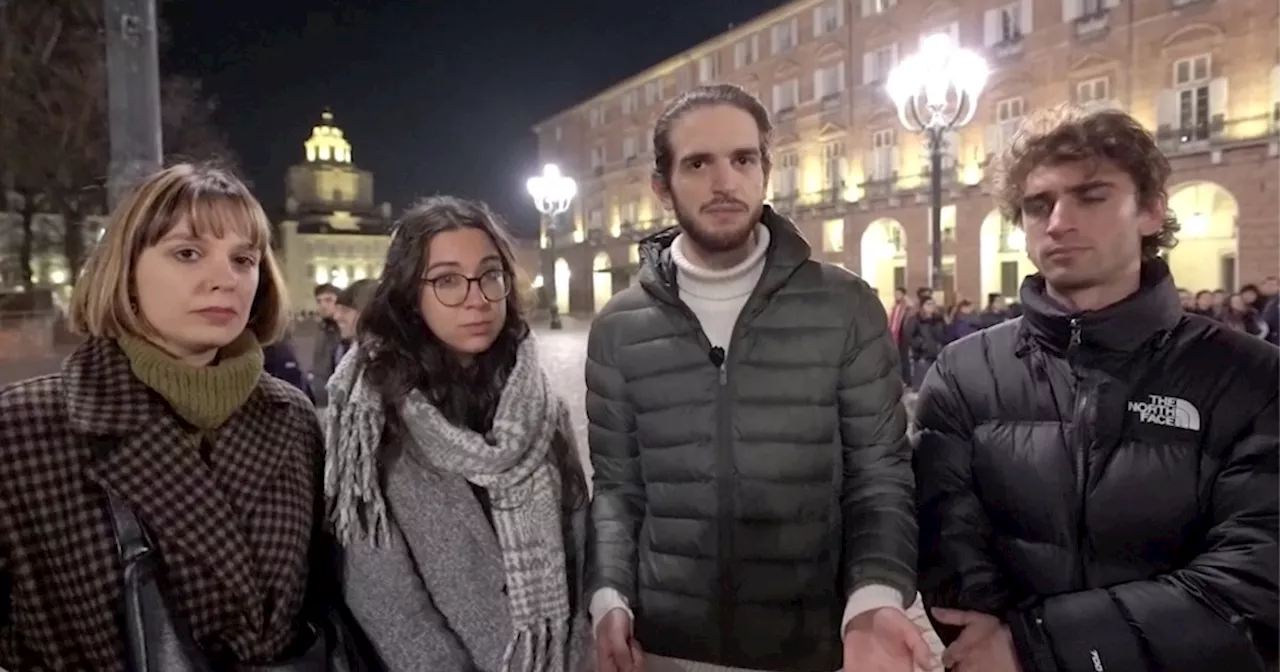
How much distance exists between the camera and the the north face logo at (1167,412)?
1.96 m

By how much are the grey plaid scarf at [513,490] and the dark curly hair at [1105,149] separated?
1.42 metres

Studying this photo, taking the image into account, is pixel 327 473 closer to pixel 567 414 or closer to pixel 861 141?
pixel 567 414

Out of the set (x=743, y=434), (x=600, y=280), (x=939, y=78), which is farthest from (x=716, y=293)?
(x=600, y=280)

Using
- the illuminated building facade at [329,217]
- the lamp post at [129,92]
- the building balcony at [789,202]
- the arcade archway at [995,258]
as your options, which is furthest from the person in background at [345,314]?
the illuminated building facade at [329,217]

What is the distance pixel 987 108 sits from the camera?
29.1 m

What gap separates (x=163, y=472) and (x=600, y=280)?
5217 centimetres

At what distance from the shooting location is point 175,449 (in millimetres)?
1976

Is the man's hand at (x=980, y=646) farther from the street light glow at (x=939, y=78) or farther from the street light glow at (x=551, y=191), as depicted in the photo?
the street light glow at (x=551, y=191)

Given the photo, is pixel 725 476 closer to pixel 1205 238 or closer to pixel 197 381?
pixel 197 381

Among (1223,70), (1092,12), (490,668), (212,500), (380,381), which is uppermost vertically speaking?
(1092,12)

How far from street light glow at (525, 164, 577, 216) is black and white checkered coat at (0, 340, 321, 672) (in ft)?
75.4

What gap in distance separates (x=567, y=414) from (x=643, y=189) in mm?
46912

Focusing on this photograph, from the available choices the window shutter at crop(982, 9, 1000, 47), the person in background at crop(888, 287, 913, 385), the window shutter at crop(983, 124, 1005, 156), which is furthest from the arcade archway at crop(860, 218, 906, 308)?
the person in background at crop(888, 287, 913, 385)

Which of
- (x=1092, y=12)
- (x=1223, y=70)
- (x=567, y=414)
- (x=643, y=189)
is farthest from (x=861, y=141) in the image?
(x=567, y=414)
